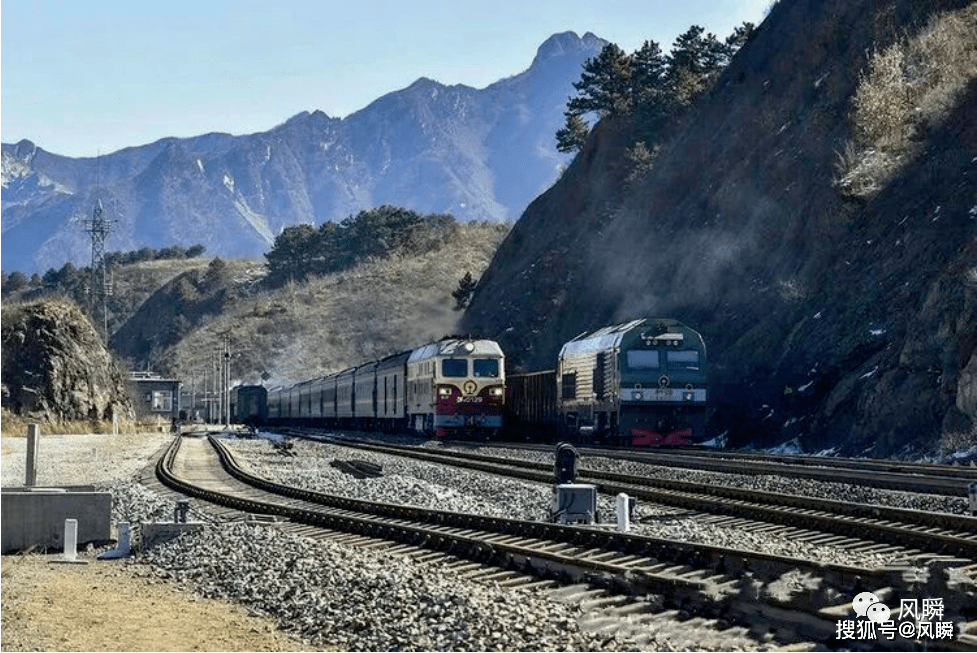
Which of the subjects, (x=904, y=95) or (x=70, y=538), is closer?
(x=70, y=538)

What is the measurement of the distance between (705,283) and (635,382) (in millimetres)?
16731

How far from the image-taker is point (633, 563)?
1248cm

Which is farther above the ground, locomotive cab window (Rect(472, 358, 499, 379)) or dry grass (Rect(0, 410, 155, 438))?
locomotive cab window (Rect(472, 358, 499, 379))

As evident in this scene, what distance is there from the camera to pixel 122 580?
14477 mm

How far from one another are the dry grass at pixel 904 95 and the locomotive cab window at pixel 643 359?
12047mm

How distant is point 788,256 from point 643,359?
1290cm

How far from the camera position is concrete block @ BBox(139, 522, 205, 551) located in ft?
55.5

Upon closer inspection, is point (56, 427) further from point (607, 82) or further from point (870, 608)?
point (870, 608)

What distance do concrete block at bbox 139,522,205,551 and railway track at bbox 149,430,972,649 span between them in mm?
1770

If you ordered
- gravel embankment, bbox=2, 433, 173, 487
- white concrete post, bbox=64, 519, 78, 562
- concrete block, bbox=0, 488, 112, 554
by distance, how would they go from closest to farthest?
white concrete post, bbox=64, 519, 78, 562 < concrete block, bbox=0, 488, 112, 554 < gravel embankment, bbox=2, 433, 173, 487

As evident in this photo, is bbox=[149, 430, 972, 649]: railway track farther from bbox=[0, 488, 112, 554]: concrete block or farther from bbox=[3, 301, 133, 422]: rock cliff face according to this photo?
bbox=[3, 301, 133, 422]: rock cliff face

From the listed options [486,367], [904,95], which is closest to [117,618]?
[486,367]

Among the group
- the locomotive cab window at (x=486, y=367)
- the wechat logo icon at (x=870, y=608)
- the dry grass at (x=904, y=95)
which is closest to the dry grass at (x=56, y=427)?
the locomotive cab window at (x=486, y=367)

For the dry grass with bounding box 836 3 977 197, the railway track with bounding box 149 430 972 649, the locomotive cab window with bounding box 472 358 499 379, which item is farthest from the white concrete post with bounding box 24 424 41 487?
the dry grass with bounding box 836 3 977 197
